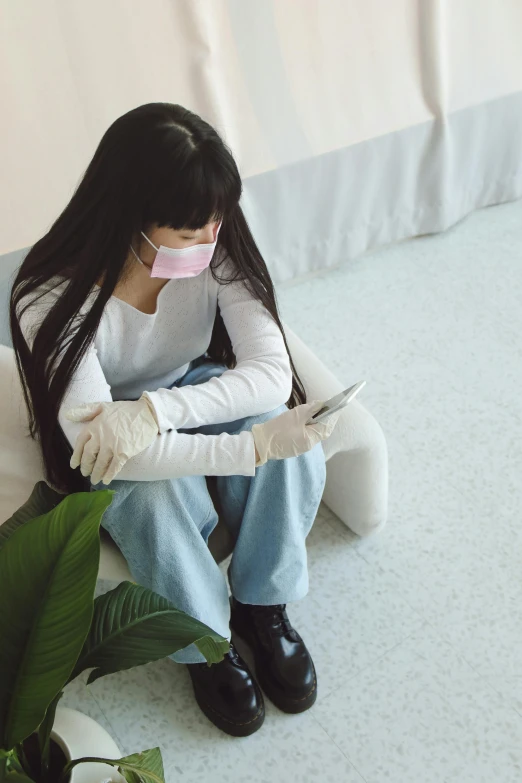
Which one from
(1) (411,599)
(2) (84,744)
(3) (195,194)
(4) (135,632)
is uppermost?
(3) (195,194)

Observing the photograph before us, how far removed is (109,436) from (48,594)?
0.29 metres

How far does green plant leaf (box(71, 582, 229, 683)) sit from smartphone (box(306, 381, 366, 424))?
36 centimetres

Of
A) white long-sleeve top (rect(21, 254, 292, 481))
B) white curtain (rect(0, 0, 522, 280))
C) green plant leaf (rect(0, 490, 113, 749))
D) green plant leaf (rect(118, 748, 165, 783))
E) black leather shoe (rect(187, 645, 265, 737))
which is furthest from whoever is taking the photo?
white curtain (rect(0, 0, 522, 280))

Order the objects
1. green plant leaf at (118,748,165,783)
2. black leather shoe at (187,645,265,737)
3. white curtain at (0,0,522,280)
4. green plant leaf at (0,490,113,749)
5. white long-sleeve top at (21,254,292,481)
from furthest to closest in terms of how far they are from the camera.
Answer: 1. white curtain at (0,0,522,280)
2. black leather shoe at (187,645,265,737)
3. white long-sleeve top at (21,254,292,481)
4. green plant leaf at (118,748,165,783)
5. green plant leaf at (0,490,113,749)

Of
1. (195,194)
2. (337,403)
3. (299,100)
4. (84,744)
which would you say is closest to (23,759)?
(84,744)

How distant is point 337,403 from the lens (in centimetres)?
114

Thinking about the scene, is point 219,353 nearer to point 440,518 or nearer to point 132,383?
point 132,383

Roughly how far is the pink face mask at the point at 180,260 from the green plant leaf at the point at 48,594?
44 cm

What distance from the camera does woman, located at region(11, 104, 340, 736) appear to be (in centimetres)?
109

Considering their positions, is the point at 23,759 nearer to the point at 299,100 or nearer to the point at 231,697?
the point at 231,697

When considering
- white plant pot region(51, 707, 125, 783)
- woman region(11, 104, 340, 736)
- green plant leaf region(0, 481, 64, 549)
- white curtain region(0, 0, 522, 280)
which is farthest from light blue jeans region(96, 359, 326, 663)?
white curtain region(0, 0, 522, 280)

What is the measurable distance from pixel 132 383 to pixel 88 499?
1.77ft

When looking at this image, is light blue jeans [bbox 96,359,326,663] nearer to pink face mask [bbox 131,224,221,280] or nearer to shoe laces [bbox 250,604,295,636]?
shoe laces [bbox 250,604,295,636]

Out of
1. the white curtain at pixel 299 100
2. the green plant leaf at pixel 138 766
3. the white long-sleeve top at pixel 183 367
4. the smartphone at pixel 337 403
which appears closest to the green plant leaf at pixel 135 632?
the green plant leaf at pixel 138 766
